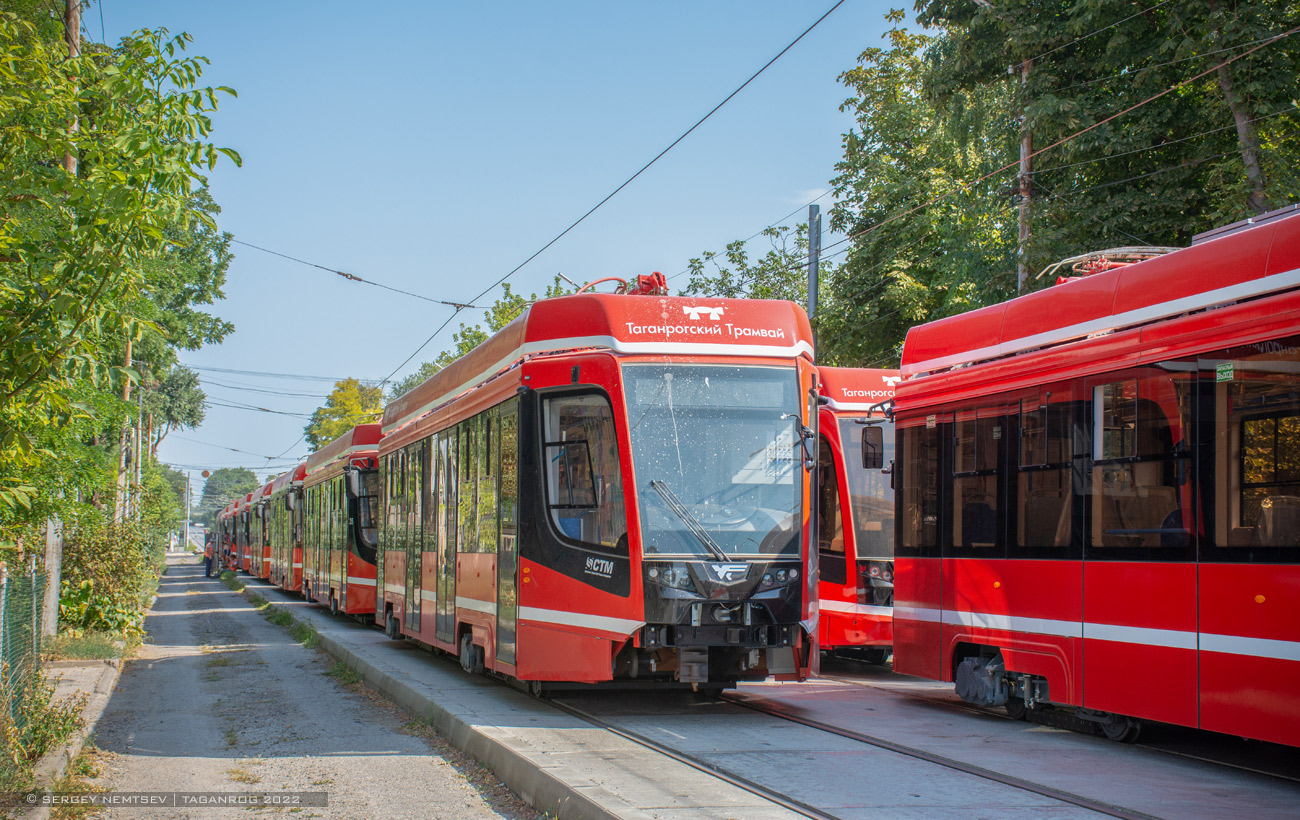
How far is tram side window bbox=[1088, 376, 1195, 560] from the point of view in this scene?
321 inches

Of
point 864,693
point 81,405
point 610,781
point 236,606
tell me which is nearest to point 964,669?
point 864,693

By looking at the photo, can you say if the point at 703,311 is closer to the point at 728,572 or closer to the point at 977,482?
the point at 728,572

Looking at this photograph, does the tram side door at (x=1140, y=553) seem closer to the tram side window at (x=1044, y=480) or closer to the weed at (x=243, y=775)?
the tram side window at (x=1044, y=480)

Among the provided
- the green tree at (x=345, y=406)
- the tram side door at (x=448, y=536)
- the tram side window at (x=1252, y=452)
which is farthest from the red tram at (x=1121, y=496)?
the green tree at (x=345, y=406)

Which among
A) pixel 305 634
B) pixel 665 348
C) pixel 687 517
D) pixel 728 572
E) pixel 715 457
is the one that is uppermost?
pixel 665 348

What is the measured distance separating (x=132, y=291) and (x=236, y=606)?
90.7 ft

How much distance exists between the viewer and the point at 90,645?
17.1 m

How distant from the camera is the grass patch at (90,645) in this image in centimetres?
1606

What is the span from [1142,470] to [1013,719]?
3.32m

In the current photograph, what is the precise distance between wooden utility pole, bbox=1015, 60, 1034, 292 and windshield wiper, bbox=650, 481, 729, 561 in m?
11.1

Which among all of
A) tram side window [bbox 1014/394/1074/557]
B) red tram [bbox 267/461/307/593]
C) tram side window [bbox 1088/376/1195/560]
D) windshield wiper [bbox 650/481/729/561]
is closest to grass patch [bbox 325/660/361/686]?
windshield wiper [bbox 650/481/729/561]

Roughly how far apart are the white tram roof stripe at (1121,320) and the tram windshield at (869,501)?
235 centimetres

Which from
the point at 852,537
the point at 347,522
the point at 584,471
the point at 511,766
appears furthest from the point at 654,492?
the point at 347,522

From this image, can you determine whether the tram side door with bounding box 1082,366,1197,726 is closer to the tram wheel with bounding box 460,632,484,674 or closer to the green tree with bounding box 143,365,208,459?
the tram wheel with bounding box 460,632,484,674
